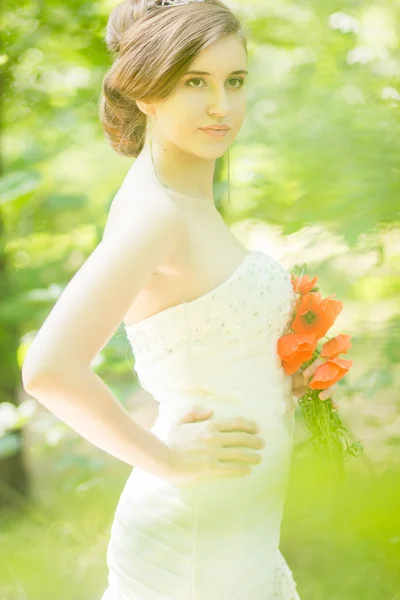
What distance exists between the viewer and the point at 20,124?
3.23 meters

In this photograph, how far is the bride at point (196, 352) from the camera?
1366mm

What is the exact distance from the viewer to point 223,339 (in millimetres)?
1376

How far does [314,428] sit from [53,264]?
6.15 feet

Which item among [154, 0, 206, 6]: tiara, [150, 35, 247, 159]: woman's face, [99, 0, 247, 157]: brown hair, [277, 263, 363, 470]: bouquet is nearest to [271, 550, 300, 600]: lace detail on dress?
[277, 263, 363, 470]: bouquet

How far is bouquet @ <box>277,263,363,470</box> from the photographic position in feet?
4.65

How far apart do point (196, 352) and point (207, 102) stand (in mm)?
457

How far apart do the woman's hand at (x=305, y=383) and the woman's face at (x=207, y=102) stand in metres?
0.45

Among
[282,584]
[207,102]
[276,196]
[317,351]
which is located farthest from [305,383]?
[276,196]

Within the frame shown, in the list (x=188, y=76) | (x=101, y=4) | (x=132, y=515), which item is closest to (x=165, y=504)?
(x=132, y=515)

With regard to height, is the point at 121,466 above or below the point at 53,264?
below

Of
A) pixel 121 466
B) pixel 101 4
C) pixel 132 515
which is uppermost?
pixel 101 4

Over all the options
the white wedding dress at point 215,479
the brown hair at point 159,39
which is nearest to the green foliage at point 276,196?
the white wedding dress at point 215,479

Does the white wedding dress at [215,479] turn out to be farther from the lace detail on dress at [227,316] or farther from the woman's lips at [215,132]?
the woman's lips at [215,132]

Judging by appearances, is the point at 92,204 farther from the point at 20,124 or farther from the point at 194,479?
the point at 194,479
